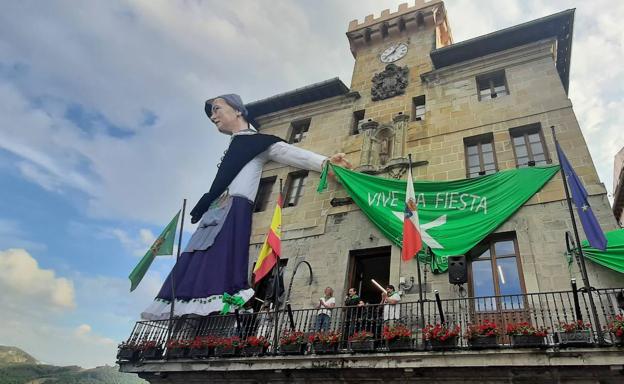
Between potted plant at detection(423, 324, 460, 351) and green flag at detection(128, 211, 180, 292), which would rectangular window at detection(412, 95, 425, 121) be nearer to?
potted plant at detection(423, 324, 460, 351)

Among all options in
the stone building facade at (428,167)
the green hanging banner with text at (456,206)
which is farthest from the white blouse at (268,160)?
the green hanging banner with text at (456,206)

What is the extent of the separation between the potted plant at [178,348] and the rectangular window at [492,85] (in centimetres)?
1193

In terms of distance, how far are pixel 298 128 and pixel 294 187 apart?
3535mm

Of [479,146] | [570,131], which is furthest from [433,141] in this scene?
[570,131]

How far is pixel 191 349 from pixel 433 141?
9.47 meters

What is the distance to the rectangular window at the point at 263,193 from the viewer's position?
16.3 m

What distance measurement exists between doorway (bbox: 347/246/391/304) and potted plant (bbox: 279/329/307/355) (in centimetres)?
242

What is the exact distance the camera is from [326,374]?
9.64 meters

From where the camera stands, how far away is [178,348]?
1145 centimetres

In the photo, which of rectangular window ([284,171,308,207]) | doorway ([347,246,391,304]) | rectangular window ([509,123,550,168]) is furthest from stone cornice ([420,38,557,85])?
doorway ([347,246,391,304])

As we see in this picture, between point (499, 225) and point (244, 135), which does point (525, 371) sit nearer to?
point (499, 225)

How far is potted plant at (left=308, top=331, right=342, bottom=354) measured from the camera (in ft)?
31.6

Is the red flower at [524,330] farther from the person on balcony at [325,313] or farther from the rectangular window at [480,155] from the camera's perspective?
the rectangular window at [480,155]

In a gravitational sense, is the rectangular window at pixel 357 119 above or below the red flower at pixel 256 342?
above
